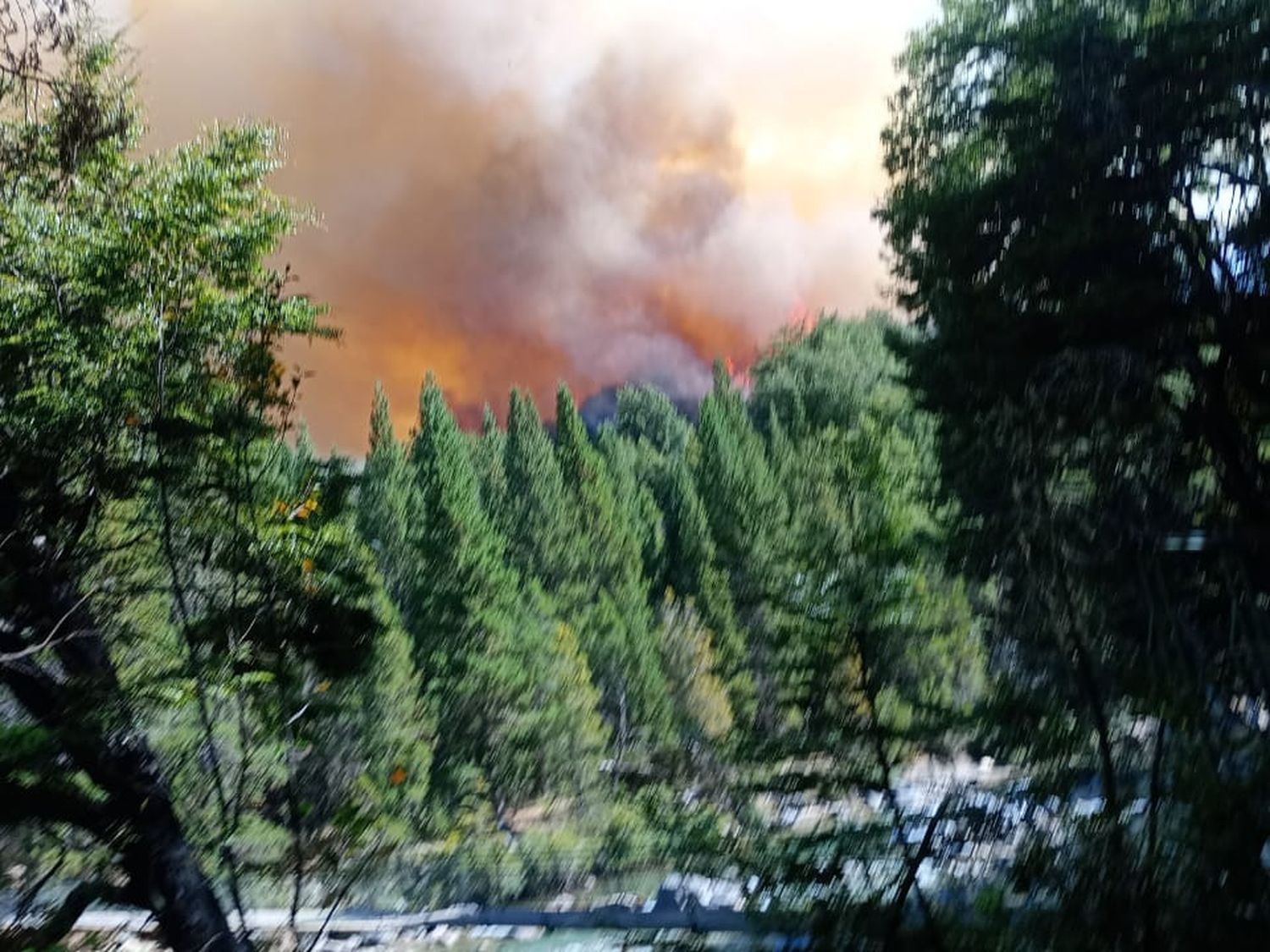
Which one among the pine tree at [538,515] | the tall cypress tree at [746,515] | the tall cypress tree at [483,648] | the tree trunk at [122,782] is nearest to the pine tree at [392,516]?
the tall cypress tree at [483,648]

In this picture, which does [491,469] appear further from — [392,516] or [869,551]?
[869,551]

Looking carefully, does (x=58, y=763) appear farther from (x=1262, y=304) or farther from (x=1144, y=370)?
(x=1262, y=304)

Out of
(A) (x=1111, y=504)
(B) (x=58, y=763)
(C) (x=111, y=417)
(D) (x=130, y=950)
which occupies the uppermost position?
(C) (x=111, y=417)

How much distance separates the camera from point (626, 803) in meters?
4.31

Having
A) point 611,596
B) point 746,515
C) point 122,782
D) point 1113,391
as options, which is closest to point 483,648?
point 611,596

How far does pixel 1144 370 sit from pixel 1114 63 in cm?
157

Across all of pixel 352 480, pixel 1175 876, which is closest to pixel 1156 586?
pixel 1175 876

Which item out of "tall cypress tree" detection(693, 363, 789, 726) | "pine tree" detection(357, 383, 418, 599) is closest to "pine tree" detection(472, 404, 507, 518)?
"pine tree" detection(357, 383, 418, 599)

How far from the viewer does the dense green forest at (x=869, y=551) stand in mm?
1689

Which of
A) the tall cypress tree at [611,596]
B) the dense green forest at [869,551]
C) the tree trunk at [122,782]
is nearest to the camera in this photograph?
the dense green forest at [869,551]

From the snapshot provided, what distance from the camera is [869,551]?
2.16m

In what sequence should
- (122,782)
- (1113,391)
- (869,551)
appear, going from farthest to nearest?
1. (1113,391)
2. (122,782)
3. (869,551)

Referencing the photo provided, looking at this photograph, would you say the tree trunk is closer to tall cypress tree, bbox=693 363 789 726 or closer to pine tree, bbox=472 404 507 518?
tall cypress tree, bbox=693 363 789 726

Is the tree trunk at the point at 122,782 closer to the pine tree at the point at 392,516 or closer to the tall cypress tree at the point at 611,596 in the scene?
the tall cypress tree at the point at 611,596
